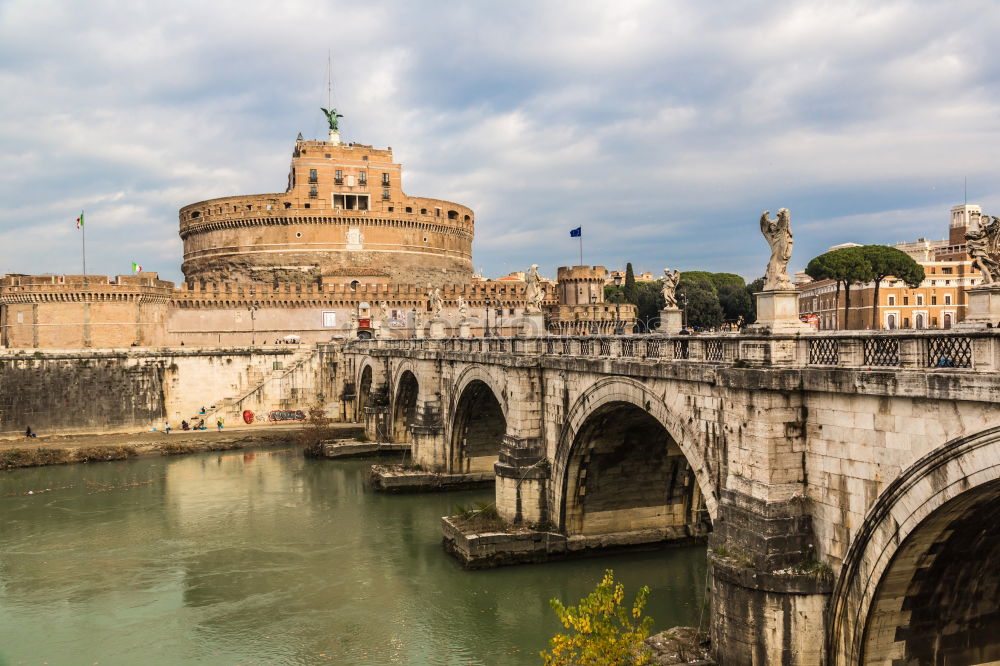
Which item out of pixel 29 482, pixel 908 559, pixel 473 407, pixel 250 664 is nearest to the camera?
pixel 908 559

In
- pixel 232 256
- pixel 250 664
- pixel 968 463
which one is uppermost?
pixel 232 256

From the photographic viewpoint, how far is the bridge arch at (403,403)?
34.5 m

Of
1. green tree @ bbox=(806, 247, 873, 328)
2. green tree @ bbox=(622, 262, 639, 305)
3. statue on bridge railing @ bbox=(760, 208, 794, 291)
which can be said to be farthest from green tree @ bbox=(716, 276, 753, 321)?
statue on bridge railing @ bbox=(760, 208, 794, 291)

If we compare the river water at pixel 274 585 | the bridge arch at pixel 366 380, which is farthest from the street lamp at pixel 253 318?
the river water at pixel 274 585

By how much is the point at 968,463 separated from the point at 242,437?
3557cm

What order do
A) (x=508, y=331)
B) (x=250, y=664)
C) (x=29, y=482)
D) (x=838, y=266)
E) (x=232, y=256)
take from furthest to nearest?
(x=232, y=256) → (x=508, y=331) → (x=838, y=266) → (x=29, y=482) → (x=250, y=664)

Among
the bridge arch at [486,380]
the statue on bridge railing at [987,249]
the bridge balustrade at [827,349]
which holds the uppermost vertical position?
the statue on bridge railing at [987,249]

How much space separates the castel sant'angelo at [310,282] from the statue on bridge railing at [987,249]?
145 ft

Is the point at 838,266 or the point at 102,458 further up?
the point at 838,266

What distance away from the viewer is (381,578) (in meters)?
19.1

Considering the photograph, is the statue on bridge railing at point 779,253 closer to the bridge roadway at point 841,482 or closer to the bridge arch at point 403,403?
the bridge roadway at point 841,482

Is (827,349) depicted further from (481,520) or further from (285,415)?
(285,415)

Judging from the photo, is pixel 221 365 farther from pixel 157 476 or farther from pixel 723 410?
pixel 723 410

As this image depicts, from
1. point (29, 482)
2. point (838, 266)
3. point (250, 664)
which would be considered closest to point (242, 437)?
point (29, 482)
